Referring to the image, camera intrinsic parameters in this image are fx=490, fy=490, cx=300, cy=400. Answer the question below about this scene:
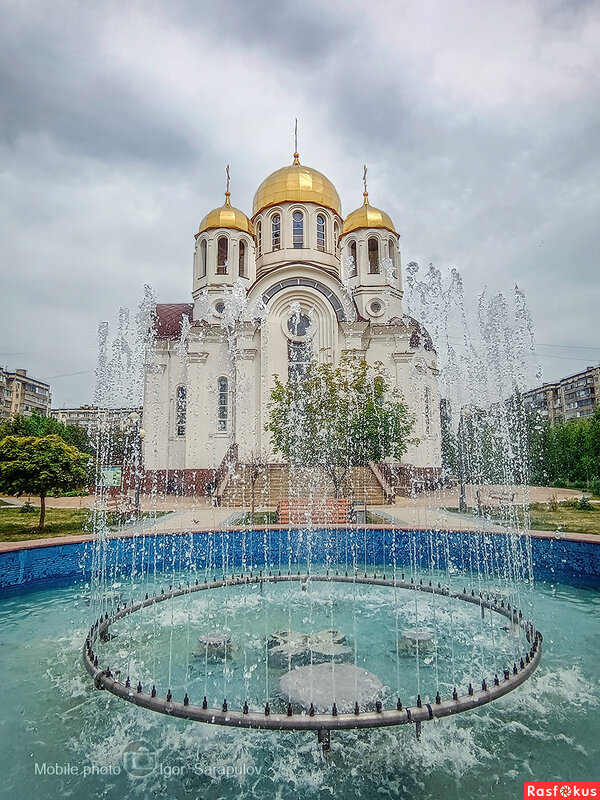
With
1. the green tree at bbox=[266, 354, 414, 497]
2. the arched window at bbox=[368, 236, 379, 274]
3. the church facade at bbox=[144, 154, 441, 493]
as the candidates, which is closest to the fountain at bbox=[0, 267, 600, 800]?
the green tree at bbox=[266, 354, 414, 497]

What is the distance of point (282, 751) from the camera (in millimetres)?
4016

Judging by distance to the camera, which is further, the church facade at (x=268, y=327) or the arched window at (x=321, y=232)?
the arched window at (x=321, y=232)

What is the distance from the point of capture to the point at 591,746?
4.05m

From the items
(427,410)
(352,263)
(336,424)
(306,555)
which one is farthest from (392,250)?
(306,555)

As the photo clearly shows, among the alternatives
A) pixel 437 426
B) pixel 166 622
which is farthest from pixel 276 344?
pixel 166 622

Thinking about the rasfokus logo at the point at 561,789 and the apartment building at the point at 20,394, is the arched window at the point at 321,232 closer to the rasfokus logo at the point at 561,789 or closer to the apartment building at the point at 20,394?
the rasfokus logo at the point at 561,789

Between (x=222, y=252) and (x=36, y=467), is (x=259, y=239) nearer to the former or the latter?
(x=222, y=252)

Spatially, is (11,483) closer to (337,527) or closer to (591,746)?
(337,527)

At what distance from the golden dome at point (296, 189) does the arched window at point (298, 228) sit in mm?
741

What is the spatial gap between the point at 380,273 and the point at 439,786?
26526 mm

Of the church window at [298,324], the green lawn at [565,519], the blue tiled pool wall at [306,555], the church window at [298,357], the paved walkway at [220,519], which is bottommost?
the blue tiled pool wall at [306,555]

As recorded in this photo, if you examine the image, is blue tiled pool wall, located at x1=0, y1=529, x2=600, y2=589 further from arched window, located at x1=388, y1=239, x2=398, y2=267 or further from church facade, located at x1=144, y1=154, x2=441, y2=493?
arched window, located at x1=388, y1=239, x2=398, y2=267

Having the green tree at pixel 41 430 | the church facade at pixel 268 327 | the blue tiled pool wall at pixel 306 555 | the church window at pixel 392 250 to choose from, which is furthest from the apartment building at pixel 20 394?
the blue tiled pool wall at pixel 306 555

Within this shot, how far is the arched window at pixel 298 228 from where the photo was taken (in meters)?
27.2
